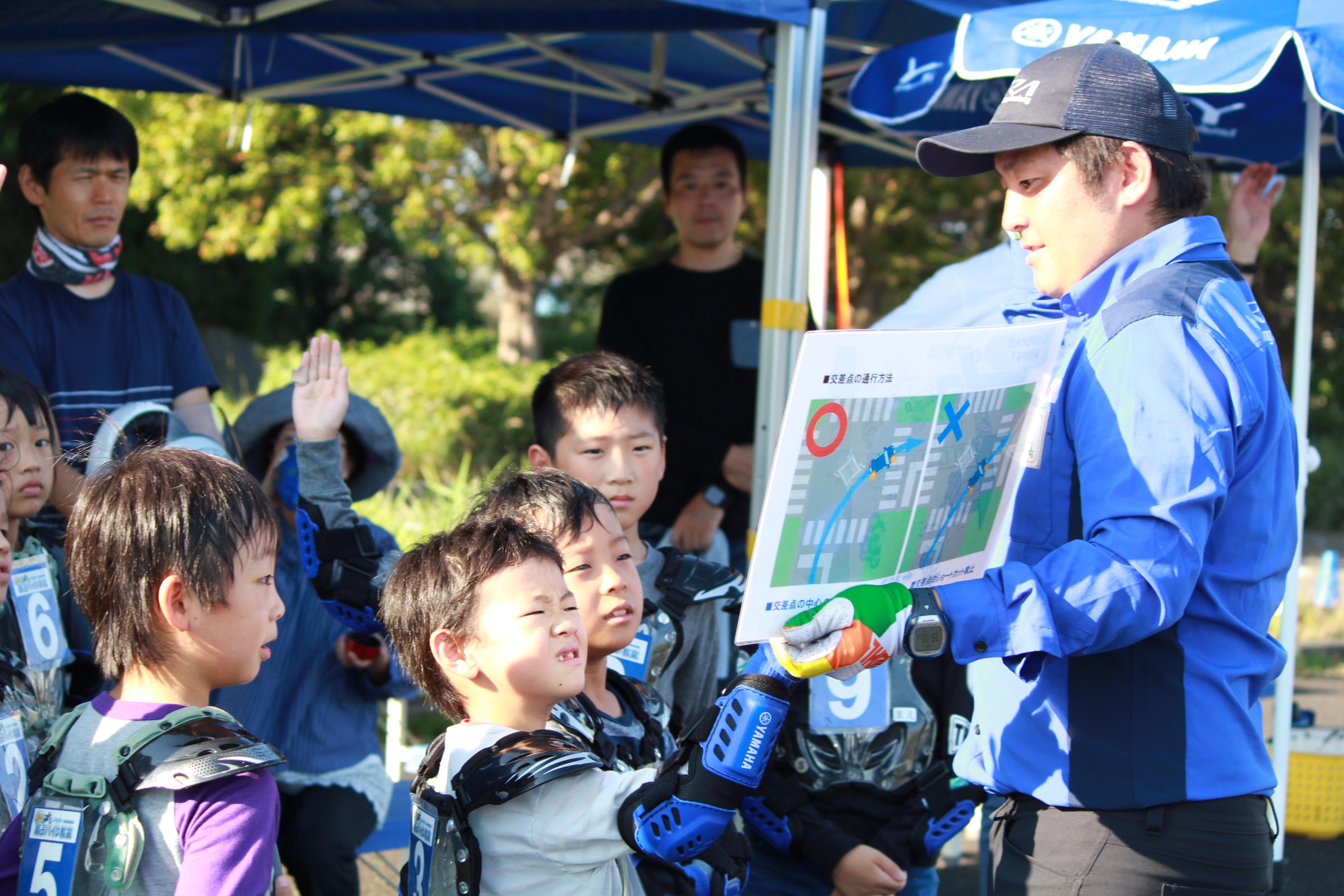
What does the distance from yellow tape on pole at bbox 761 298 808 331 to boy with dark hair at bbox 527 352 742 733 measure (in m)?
0.53

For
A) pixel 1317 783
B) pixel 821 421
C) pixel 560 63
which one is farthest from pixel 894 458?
pixel 560 63

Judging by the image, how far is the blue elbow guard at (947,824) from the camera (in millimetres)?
2545

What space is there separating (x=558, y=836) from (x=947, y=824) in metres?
1.20

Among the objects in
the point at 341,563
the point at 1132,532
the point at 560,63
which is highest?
the point at 560,63

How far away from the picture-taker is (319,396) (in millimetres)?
2365

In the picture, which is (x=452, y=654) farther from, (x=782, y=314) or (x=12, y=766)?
(x=782, y=314)

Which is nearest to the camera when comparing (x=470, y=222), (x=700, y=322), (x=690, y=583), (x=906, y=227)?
(x=690, y=583)

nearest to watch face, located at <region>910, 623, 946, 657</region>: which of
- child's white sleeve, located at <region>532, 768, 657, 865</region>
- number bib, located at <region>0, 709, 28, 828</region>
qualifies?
child's white sleeve, located at <region>532, 768, 657, 865</region>

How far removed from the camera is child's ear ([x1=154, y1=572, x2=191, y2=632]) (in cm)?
165

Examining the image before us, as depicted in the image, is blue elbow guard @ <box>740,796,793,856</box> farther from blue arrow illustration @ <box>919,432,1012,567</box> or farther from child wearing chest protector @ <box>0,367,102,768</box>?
child wearing chest protector @ <box>0,367,102,768</box>

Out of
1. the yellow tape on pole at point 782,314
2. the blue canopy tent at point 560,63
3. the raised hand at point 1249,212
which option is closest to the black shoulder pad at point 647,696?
the blue canopy tent at point 560,63

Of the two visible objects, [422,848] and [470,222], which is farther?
[470,222]

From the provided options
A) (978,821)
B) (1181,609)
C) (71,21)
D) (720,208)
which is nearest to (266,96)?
(71,21)

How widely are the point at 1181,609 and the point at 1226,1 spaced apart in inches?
87.6
